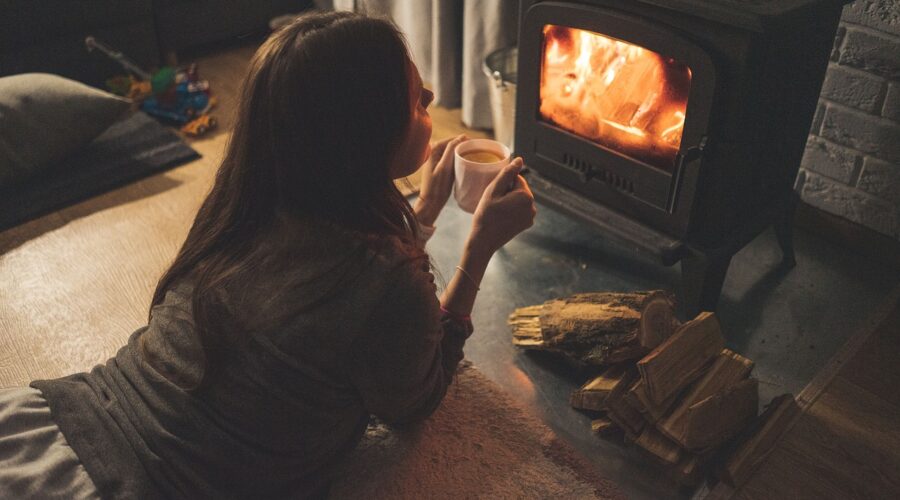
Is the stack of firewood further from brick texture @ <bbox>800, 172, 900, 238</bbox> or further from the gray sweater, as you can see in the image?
brick texture @ <bbox>800, 172, 900, 238</bbox>

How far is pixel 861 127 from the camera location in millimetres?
1695

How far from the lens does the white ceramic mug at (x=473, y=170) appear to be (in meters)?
1.25

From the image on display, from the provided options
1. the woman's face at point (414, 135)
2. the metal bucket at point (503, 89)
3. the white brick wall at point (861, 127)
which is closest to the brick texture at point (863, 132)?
the white brick wall at point (861, 127)

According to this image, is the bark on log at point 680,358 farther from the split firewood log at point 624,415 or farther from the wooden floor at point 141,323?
the wooden floor at point 141,323

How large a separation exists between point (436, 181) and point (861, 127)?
103 cm

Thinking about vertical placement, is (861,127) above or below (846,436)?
above

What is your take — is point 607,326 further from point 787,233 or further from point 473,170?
point 787,233

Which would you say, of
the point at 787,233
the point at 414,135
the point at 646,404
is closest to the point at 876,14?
the point at 787,233

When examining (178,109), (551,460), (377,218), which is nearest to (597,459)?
(551,460)

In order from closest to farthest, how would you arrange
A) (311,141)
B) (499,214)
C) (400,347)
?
(311,141) → (400,347) → (499,214)

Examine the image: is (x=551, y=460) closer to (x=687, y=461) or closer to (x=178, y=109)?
(x=687, y=461)

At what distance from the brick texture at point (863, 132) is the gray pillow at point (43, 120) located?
190 centimetres

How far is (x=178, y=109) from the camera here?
8.30ft

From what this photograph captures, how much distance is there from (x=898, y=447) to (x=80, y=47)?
2.57 meters
